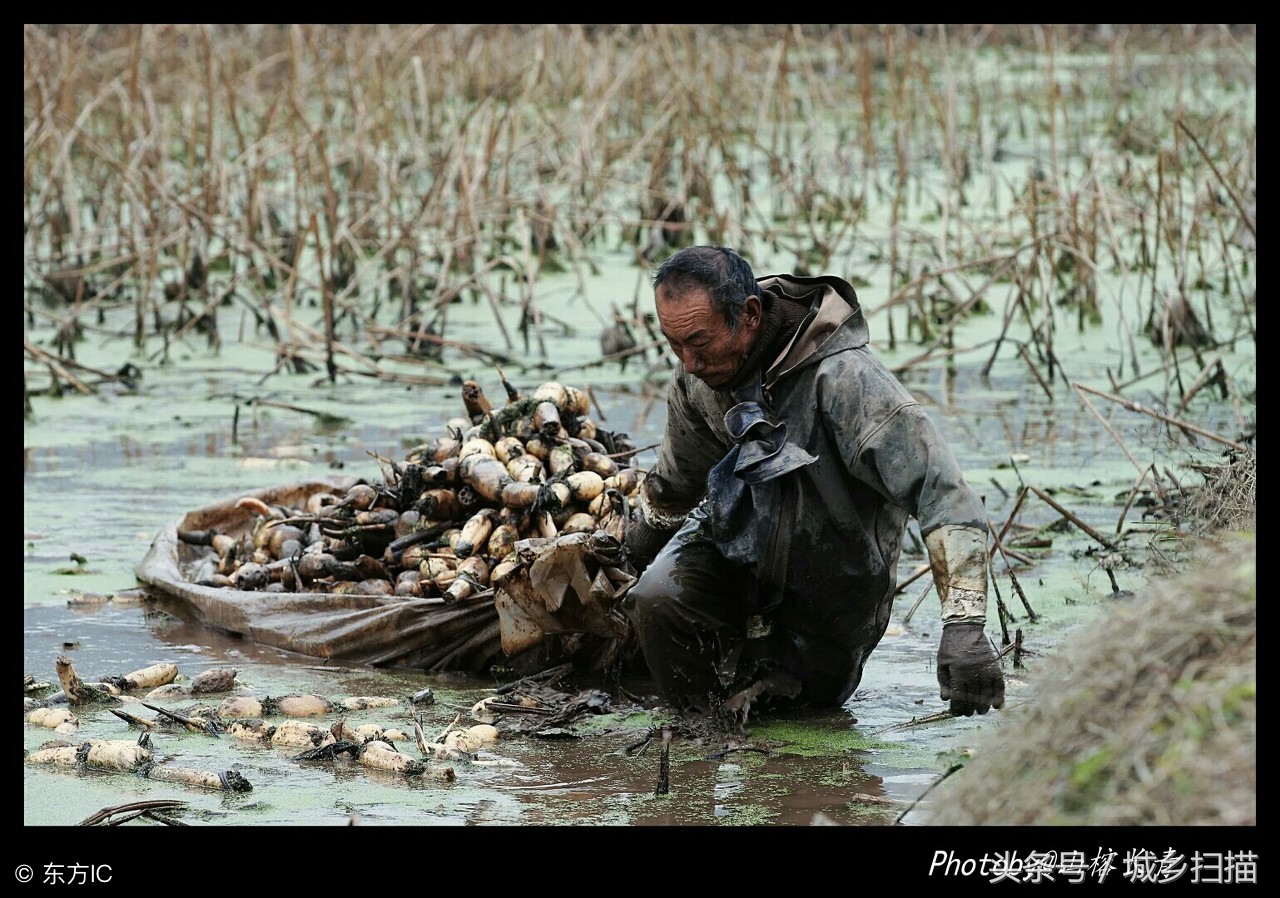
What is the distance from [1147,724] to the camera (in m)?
1.95

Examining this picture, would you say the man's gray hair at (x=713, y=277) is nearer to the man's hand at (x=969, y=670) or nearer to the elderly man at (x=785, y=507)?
the elderly man at (x=785, y=507)

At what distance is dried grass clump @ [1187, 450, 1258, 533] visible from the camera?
4207mm

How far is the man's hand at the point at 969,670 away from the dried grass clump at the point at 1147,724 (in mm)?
1043

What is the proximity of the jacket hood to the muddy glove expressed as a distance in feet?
2.16

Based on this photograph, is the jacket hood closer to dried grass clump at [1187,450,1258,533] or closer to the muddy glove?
the muddy glove

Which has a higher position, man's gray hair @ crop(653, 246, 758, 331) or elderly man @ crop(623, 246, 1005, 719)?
man's gray hair @ crop(653, 246, 758, 331)

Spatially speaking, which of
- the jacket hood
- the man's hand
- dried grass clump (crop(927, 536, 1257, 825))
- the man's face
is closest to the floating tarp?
the man's face

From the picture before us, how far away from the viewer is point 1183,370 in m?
7.88

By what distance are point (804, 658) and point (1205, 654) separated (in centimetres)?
190

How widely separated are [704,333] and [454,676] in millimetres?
1430

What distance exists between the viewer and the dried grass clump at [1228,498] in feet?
13.8

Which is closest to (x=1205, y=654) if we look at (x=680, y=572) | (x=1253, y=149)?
(x=680, y=572)

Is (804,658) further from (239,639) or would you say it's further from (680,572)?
(239,639)

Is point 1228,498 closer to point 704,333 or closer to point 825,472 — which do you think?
point 825,472
